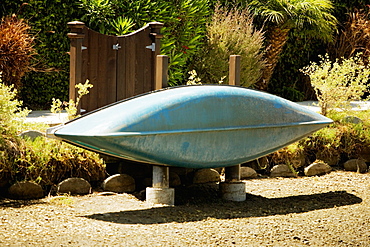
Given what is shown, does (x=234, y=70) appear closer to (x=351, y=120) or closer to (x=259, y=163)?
(x=259, y=163)

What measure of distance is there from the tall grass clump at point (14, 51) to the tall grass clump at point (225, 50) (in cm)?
321

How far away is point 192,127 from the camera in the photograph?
635 centimetres

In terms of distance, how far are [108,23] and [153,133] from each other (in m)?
4.68

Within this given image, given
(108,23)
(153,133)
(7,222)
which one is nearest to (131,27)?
(108,23)

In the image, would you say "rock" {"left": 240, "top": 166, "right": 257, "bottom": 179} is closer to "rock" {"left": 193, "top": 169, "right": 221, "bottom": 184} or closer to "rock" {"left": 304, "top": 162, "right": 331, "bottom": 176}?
"rock" {"left": 193, "top": 169, "right": 221, "bottom": 184}

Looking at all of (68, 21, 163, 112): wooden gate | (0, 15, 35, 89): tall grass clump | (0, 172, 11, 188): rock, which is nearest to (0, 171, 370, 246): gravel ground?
(0, 172, 11, 188): rock

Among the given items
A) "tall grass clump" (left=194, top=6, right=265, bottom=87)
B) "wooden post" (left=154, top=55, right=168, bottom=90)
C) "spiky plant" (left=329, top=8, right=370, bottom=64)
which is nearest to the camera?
"wooden post" (left=154, top=55, right=168, bottom=90)

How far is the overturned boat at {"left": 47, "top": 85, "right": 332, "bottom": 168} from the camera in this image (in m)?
6.02

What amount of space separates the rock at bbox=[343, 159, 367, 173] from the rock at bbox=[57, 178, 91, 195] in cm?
379

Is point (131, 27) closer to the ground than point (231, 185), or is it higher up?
higher up

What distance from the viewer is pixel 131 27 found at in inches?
417

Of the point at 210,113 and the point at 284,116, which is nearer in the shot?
the point at 210,113

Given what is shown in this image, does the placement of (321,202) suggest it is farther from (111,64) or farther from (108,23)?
(108,23)

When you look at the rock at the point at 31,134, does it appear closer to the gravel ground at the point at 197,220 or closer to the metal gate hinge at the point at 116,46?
the gravel ground at the point at 197,220
